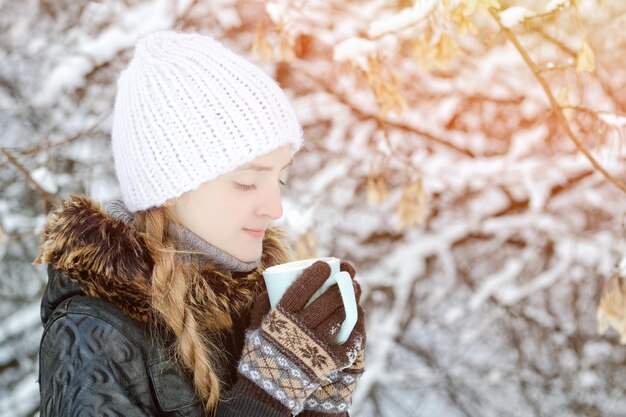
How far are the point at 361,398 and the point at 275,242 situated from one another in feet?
3.03

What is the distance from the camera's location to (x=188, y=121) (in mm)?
1153

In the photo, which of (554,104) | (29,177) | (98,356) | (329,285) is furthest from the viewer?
(29,177)

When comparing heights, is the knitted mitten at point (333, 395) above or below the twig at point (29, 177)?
above

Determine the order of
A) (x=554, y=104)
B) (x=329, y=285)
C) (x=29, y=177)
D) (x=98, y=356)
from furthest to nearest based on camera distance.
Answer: (x=29, y=177) < (x=554, y=104) < (x=329, y=285) < (x=98, y=356)

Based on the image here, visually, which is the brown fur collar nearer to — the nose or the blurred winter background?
the nose

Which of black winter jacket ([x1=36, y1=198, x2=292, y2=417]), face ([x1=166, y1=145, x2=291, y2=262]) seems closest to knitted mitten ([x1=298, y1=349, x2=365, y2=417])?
black winter jacket ([x1=36, y1=198, x2=292, y2=417])

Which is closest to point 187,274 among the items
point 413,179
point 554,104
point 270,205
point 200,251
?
point 200,251

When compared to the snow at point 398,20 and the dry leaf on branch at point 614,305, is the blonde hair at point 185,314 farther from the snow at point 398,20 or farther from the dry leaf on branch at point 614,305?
the dry leaf on branch at point 614,305

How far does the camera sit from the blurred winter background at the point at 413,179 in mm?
2006

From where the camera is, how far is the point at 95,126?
2.09m

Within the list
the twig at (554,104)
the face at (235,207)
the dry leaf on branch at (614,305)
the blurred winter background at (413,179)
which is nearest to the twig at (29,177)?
the blurred winter background at (413,179)

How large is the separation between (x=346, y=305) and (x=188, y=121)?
41 cm

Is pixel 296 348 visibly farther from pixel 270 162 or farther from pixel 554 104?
pixel 554 104

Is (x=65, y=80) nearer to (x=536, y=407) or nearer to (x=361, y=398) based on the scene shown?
(x=361, y=398)
